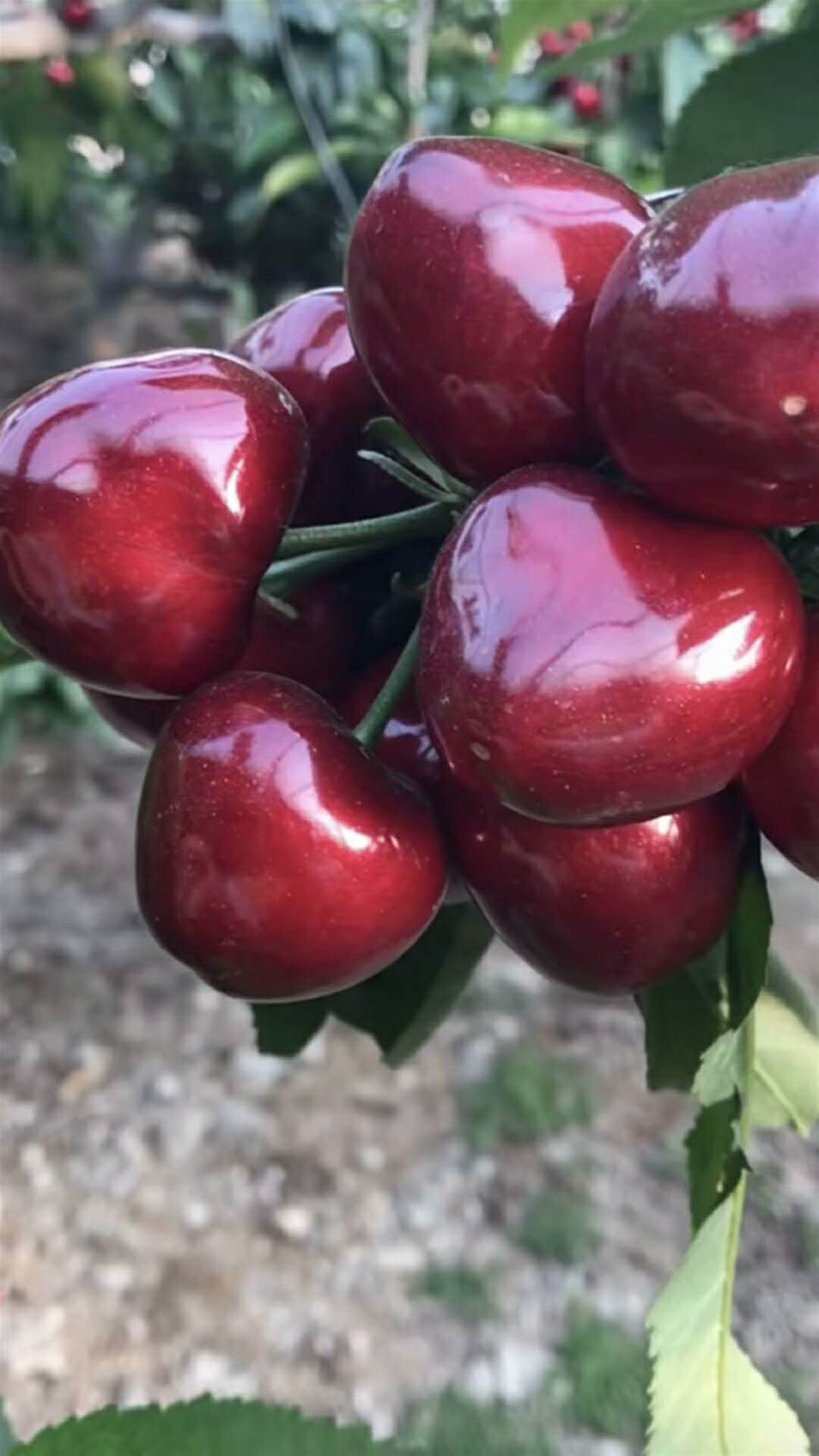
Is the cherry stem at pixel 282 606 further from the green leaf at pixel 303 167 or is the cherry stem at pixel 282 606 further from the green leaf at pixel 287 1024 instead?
the green leaf at pixel 303 167

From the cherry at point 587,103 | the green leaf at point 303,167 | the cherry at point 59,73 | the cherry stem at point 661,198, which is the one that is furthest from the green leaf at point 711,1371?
the cherry at point 59,73

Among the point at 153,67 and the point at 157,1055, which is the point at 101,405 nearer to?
the point at 157,1055

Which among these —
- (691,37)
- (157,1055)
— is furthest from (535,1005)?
(691,37)

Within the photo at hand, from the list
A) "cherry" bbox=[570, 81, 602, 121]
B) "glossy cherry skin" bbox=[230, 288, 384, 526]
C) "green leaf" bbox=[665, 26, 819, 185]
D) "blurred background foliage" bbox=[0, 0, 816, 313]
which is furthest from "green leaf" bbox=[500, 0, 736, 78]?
"cherry" bbox=[570, 81, 602, 121]

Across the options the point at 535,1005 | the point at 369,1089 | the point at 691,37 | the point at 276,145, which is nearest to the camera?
the point at 691,37

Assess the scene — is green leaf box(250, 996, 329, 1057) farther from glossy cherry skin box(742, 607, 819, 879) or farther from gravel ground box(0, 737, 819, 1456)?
gravel ground box(0, 737, 819, 1456)

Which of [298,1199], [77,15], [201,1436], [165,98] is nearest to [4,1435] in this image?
[201,1436]

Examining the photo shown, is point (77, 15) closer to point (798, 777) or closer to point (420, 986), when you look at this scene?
point (420, 986)
